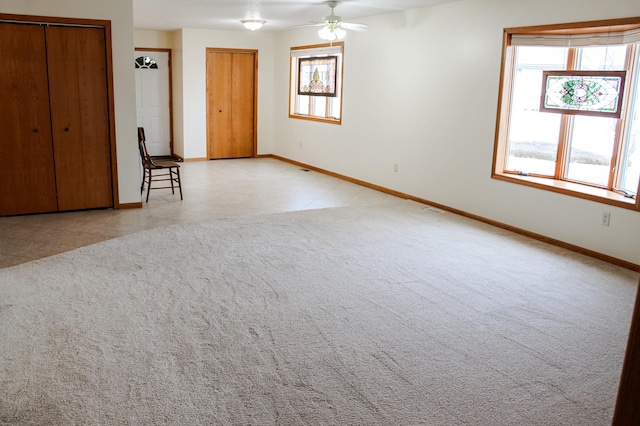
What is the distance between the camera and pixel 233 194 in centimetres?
716

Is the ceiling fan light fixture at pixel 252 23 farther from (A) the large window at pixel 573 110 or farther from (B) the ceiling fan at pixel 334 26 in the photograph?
(A) the large window at pixel 573 110

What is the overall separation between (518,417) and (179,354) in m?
1.71

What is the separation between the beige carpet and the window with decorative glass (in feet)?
13.8

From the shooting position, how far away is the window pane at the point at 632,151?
15.4 feet

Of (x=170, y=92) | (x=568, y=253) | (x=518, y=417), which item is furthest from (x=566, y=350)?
(x=170, y=92)

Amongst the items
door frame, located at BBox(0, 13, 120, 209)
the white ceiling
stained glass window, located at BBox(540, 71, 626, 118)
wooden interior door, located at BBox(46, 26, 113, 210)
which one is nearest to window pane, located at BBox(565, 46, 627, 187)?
stained glass window, located at BBox(540, 71, 626, 118)

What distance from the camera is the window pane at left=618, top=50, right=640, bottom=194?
15.4 feet

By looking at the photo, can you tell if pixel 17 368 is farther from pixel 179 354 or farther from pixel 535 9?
pixel 535 9

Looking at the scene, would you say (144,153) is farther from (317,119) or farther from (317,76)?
(317,76)

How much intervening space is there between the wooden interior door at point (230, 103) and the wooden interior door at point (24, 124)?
14.9 ft

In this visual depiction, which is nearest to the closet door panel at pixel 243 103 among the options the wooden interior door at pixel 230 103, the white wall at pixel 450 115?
the wooden interior door at pixel 230 103

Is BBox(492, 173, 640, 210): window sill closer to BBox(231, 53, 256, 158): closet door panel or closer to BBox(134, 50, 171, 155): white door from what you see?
BBox(231, 53, 256, 158): closet door panel

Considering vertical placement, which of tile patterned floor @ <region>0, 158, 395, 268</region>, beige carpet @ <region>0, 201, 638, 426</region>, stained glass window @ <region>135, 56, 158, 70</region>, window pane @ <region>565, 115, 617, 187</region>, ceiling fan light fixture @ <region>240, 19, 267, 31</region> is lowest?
beige carpet @ <region>0, 201, 638, 426</region>

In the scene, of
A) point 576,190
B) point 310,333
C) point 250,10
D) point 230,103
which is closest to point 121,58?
point 250,10
